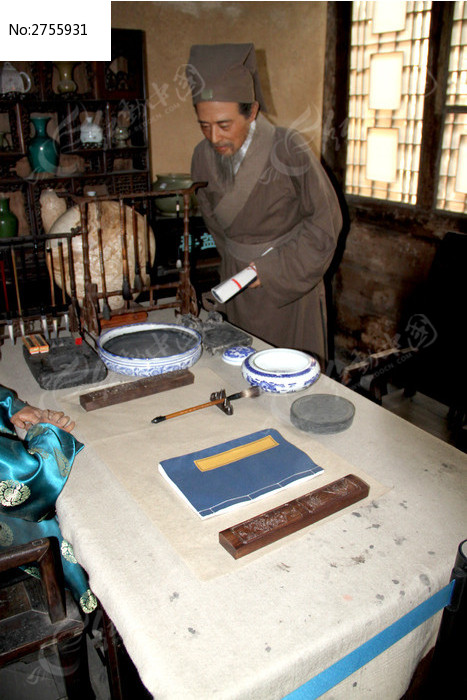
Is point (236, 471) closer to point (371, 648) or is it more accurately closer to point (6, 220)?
point (371, 648)

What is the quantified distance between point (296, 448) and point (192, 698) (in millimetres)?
553

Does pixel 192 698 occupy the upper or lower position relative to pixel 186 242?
lower

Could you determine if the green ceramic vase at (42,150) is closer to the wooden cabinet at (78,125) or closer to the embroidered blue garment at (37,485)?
the wooden cabinet at (78,125)

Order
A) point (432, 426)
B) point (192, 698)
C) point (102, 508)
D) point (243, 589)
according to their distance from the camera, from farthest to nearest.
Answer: point (432, 426) → point (102, 508) → point (243, 589) → point (192, 698)

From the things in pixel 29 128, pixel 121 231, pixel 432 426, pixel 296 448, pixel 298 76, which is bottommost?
pixel 432 426

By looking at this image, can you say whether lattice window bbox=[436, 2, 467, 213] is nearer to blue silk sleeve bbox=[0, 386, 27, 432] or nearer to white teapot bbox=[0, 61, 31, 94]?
white teapot bbox=[0, 61, 31, 94]

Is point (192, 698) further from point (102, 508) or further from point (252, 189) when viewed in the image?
point (252, 189)

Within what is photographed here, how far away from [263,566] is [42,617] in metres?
0.47

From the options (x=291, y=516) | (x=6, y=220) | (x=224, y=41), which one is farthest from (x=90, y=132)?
(x=291, y=516)

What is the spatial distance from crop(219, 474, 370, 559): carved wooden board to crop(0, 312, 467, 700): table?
17mm

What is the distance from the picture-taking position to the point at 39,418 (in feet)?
4.05

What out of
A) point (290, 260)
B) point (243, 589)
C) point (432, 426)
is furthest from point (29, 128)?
point (243, 589)

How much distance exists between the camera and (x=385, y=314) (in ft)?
11.8

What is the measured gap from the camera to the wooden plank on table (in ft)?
4.35
